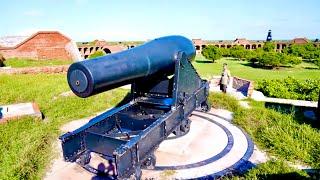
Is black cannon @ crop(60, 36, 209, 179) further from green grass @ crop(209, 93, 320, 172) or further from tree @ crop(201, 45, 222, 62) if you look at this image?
tree @ crop(201, 45, 222, 62)

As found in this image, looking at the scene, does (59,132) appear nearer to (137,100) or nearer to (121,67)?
(137,100)

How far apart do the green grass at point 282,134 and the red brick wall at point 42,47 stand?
18032 millimetres

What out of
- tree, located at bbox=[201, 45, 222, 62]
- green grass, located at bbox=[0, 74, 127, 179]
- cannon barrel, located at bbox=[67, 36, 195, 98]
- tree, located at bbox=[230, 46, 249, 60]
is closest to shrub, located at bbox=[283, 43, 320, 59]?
tree, located at bbox=[230, 46, 249, 60]

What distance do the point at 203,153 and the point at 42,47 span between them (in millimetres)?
20068

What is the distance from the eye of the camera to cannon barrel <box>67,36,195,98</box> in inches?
133

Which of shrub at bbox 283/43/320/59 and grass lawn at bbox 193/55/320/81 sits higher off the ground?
shrub at bbox 283/43/320/59

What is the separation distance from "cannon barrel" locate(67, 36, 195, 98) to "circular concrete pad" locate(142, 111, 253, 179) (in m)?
1.52

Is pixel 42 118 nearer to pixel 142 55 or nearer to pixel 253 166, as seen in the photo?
Result: pixel 142 55

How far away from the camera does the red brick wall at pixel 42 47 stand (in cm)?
2214

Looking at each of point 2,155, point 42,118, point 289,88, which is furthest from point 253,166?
point 289,88

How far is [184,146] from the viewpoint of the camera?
18.8 ft

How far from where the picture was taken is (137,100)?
19.6ft

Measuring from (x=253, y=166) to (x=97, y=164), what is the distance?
265 cm

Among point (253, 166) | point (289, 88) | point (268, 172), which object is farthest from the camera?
point (289, 88)
